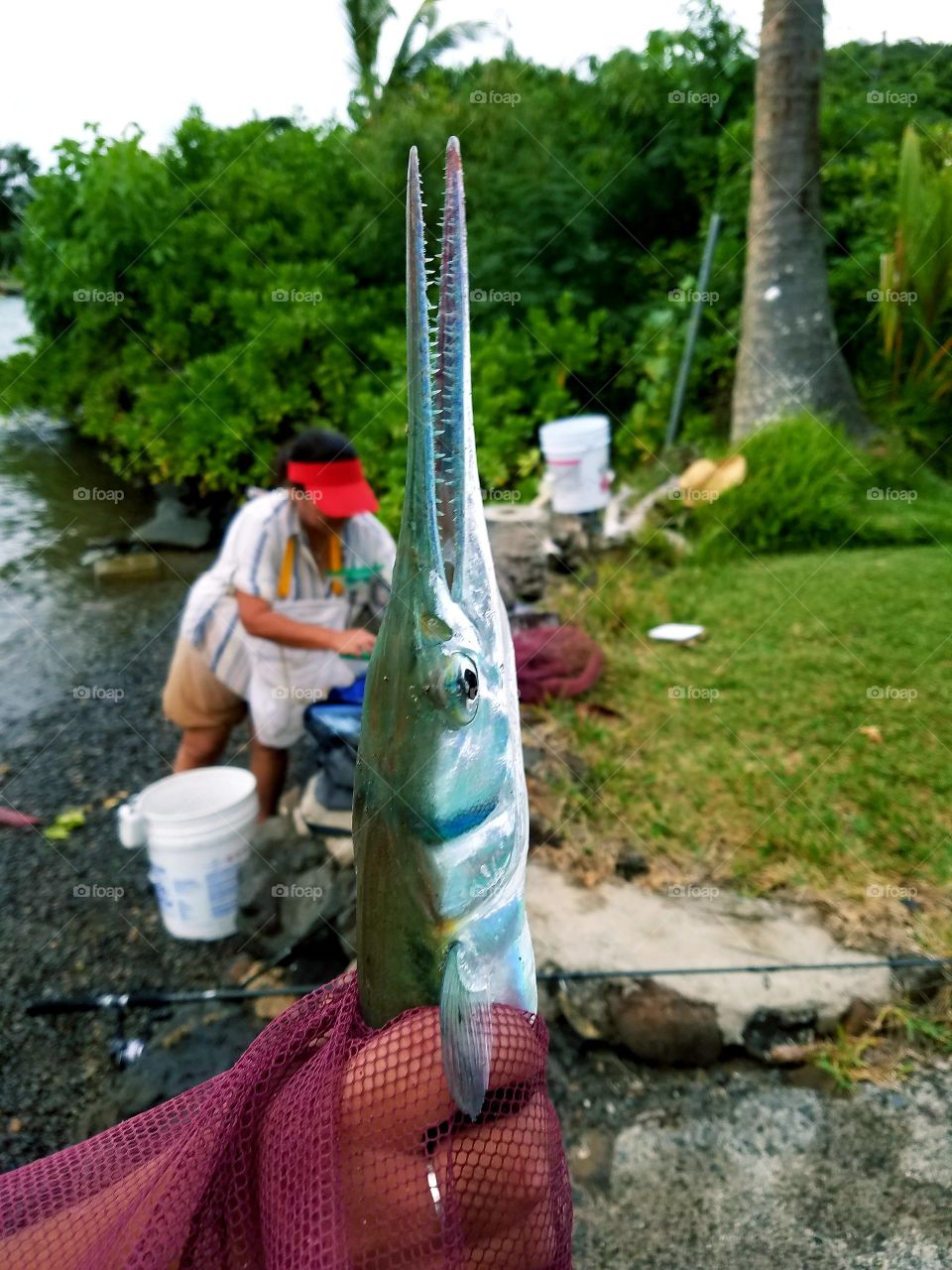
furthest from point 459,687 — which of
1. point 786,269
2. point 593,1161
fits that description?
point 786,269

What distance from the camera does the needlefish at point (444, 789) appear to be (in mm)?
982

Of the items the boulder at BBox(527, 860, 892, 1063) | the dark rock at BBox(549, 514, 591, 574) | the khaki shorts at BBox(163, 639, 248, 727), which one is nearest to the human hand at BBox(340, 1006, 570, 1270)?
the boulder at BBox(527, 860, 892, 1063)

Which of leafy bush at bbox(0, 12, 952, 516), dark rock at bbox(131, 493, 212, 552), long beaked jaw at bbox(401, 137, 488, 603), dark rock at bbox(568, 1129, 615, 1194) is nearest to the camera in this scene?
long beaked jaw at bbox(401, 137, 488, 603)

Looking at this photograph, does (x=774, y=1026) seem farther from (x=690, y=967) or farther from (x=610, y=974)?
(x=610, y=974)

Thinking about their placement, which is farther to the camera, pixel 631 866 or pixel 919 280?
pixel 919 280

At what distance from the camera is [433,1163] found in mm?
998

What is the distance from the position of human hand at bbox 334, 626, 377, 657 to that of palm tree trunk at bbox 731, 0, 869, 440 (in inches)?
198

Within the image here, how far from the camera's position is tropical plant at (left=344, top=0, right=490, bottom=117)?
41.4ft

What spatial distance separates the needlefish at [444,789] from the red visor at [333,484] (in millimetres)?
2731

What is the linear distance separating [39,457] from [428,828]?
14.5 meters

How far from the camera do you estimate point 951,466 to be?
299 inches

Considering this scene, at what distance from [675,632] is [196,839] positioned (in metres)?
3.07

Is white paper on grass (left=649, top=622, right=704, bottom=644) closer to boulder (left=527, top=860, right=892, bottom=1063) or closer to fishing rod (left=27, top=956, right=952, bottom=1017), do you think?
boulder (left=527, top=860, right=892, bottom=1063)

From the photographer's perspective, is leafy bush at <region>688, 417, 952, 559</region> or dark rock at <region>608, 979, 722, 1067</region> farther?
leafy bush at <region>688, 417, 952, 559</region>
